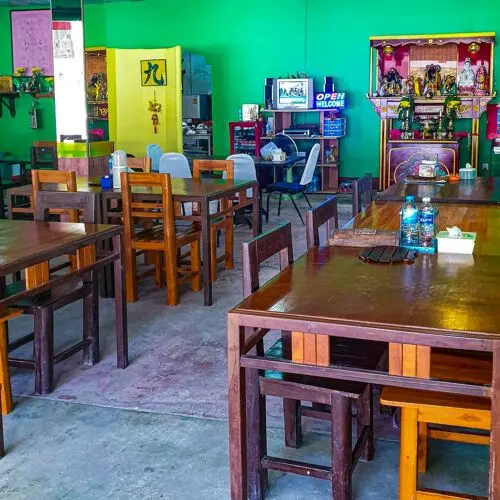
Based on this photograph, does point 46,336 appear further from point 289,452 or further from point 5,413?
point 289,452

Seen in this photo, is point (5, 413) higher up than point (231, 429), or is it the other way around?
point (231, 429)

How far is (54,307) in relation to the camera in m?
3.34

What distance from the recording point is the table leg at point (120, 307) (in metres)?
3.44

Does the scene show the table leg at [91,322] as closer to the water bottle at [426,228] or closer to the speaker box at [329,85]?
the water bottle at [426,228]

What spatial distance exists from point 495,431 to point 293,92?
8131mm

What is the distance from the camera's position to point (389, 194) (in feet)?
14.4

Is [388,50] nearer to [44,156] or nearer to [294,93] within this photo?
[294,93]

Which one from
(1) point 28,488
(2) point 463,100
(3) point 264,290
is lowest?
(1) point 28,488

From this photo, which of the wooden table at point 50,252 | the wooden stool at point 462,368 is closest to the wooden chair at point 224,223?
the wooden table at point 50,252

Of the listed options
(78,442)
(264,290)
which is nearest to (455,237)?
(264,290)

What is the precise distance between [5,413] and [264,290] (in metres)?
1.52

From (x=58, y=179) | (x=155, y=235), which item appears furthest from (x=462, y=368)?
(x=58, y=179)

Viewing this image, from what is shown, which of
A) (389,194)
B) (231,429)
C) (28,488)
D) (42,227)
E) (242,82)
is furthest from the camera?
(242,82)

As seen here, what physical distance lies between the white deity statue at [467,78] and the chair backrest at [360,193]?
4906 mm
